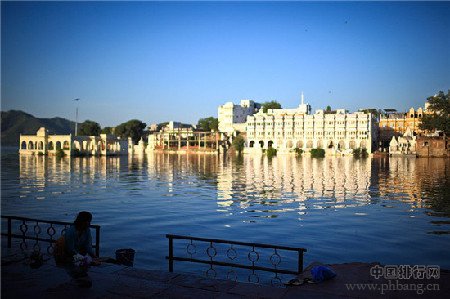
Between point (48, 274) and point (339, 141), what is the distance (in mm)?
118545

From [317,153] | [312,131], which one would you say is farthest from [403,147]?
[312,131]

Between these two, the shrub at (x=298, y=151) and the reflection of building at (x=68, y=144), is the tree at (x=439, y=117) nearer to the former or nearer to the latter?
the shrub at (x=298, y=151)

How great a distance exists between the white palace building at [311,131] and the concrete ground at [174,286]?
108 metres

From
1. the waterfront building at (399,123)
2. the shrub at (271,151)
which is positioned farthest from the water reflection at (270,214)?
the waterfront building at (399,123)

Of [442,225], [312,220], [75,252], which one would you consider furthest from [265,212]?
[75,252]

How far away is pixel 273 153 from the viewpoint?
120188 mm

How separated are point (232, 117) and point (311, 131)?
40382 mm

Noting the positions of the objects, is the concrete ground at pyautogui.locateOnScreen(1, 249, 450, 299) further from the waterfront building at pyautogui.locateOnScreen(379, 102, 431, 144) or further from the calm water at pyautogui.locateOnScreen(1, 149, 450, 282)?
the waterfront building at pyautogui.locateOnScreen(379, 102, 431, 144)

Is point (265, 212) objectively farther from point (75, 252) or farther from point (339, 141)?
point (339, 141)

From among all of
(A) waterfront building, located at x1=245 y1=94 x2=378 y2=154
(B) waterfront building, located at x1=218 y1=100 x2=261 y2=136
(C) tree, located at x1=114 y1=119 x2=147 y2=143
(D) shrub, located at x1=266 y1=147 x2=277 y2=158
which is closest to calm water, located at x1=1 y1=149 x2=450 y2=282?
(D) shrub, located at x1=266 y1=147 x2=277 y2=158

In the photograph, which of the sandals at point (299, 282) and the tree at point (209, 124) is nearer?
the sandals at point (299, 282)

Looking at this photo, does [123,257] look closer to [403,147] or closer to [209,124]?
[403,147]

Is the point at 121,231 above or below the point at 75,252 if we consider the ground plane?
below

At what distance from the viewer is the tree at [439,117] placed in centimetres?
9424
